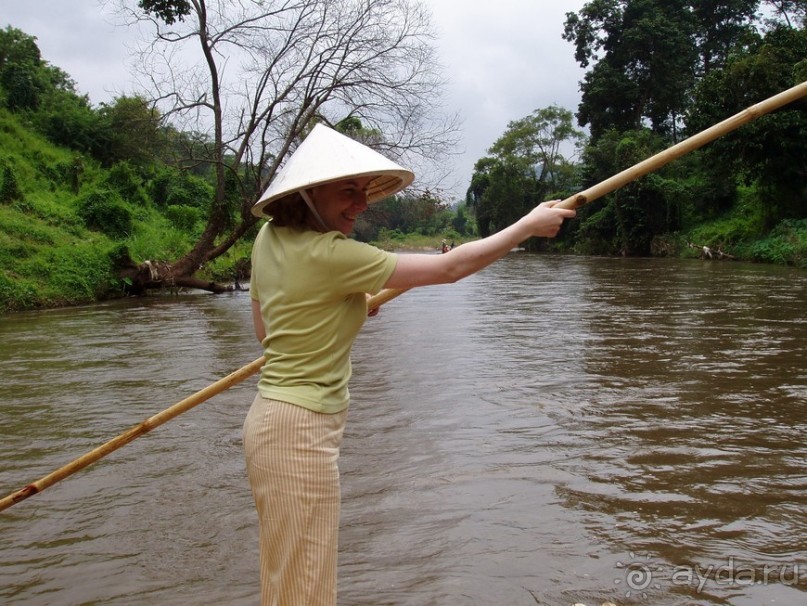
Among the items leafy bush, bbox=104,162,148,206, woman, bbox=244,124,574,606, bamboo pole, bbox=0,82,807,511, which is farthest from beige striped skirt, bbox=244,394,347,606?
leafy bush, bbox=104,162,148,206

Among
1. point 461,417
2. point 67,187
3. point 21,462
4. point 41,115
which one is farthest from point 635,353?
point 41,115

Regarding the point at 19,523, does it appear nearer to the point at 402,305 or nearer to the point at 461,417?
the point at 461,417

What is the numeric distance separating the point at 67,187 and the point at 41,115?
17.4 ft

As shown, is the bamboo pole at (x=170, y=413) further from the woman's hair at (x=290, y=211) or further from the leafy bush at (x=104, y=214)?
the leafy bush at (x=104, y=214)

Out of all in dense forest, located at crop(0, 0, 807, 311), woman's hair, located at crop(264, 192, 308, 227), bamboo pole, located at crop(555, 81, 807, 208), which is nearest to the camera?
woman's hair, located at crop(264, 192, 308, 227)

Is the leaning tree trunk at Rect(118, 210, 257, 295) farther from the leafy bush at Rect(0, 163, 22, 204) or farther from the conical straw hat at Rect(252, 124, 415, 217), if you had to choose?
the conical straw hat at Rect(252, 124, 415, 217)

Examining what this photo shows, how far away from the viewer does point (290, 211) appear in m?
1.62

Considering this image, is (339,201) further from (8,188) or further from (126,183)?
(126,183)

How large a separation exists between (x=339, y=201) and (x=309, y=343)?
35 cm

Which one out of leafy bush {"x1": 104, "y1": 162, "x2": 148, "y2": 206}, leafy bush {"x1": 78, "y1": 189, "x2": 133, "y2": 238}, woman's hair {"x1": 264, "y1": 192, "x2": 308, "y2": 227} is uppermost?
leafy bush {"x1": 104, "y1": 162, "x2": 148, "y2": 206}

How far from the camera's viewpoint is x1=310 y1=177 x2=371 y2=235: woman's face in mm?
1642

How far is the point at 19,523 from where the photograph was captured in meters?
3.18

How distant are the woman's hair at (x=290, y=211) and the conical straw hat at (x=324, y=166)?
0.8 inches

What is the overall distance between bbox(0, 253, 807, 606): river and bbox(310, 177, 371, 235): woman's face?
1407mm
